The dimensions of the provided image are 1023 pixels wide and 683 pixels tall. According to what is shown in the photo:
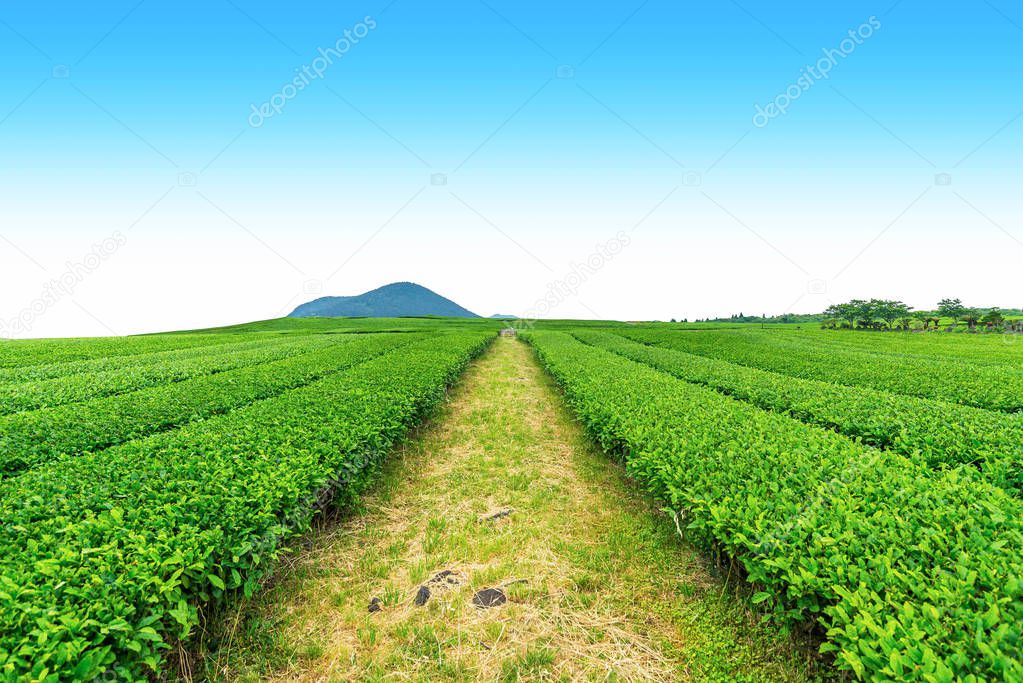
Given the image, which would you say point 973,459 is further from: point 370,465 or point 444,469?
point 370,465

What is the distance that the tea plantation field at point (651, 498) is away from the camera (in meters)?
2.64

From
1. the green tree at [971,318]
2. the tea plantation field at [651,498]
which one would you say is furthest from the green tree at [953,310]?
the tea plantation field at [651,498]

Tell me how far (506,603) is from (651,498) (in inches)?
134

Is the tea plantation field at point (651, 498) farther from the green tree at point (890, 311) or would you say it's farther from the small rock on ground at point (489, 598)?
the green tree at point (890, 311)

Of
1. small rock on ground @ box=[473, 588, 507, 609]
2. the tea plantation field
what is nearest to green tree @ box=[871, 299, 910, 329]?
the tea plantation field

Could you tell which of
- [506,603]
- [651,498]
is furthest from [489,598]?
[651,498]

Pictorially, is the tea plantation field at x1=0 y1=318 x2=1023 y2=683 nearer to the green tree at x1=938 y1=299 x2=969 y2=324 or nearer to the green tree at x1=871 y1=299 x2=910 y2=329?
the green tree at x1=871 y1=299 x2=910 y2=329

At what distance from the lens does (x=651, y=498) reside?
692cm

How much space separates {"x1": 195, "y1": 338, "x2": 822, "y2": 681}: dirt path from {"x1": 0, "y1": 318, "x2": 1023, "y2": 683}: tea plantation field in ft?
1.15

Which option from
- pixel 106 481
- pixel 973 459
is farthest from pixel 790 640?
pixel 106 481

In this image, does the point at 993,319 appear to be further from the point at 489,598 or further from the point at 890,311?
the point at 489,598

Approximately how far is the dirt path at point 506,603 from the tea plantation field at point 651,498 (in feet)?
1.15

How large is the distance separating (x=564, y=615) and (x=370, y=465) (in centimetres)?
394

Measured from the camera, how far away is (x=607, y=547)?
5.57 meters
